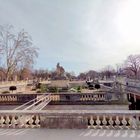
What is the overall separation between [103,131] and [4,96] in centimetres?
1556

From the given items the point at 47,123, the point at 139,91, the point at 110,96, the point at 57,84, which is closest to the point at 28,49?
the point at 57,84

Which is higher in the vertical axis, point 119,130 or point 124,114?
point 124,114

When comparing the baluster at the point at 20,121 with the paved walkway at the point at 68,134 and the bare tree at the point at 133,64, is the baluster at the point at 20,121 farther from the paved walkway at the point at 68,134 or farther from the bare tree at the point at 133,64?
the bare tree at the point at 133,64

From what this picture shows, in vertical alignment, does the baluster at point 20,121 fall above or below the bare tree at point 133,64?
below

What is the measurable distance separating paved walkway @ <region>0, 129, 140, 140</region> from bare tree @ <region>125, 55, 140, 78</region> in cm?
7435

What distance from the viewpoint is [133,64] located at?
81500 mm

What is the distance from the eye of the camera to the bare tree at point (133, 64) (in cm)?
8019

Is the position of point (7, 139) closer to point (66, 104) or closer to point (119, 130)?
point (119, 130)

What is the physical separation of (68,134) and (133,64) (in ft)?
256

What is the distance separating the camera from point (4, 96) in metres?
21.2

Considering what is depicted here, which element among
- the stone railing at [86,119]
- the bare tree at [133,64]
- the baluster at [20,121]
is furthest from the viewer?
the bare tree at [133,64]

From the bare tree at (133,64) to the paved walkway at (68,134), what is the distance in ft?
244

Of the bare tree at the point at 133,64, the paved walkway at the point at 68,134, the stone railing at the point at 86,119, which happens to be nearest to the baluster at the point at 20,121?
the stone railing at the point at 86,119

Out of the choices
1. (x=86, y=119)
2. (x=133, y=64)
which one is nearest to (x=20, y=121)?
(x=86, y=119)
